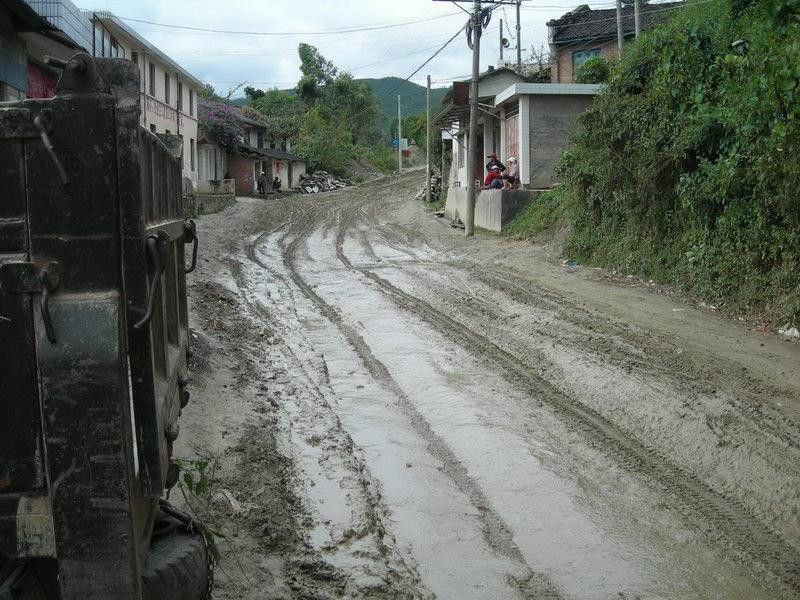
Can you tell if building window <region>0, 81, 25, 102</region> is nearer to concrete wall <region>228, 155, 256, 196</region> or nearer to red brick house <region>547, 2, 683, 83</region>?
red brick house <region>547, 2, 683, 83</region>

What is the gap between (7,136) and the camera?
7.13ft

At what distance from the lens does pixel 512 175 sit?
25078 millimetres

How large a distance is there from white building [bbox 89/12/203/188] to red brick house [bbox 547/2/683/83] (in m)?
19.4

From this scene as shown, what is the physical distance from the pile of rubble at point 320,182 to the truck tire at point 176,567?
5159 cm

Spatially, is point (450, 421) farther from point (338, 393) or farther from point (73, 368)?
point (73, 368)

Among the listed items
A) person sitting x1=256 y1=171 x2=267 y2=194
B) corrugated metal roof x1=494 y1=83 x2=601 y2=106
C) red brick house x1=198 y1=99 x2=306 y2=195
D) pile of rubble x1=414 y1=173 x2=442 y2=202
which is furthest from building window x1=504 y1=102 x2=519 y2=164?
person sitting x1=256 y1=171 x2=267 y2=194

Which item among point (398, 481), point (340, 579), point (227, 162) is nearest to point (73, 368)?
point (340, 579)

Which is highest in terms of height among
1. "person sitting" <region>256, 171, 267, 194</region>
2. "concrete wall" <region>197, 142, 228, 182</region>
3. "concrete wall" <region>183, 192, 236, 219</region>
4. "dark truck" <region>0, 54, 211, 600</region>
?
"concrete wall" <region>197, 142, 228, 182</region>

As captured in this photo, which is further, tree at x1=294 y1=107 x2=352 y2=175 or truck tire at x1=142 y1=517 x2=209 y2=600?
tree at x1=294 y1=107 x2=352 y2=175

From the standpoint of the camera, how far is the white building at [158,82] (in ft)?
100

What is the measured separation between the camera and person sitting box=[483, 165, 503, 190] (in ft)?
80.4

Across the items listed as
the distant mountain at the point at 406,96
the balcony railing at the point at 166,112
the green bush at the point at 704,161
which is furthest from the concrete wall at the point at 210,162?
the distant mountain at the point at 406,96

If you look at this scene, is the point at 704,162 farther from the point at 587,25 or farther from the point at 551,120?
the point at 587,25

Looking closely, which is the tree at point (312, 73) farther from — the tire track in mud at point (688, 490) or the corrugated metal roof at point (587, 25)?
the tire track in mud at point (688, 490)
